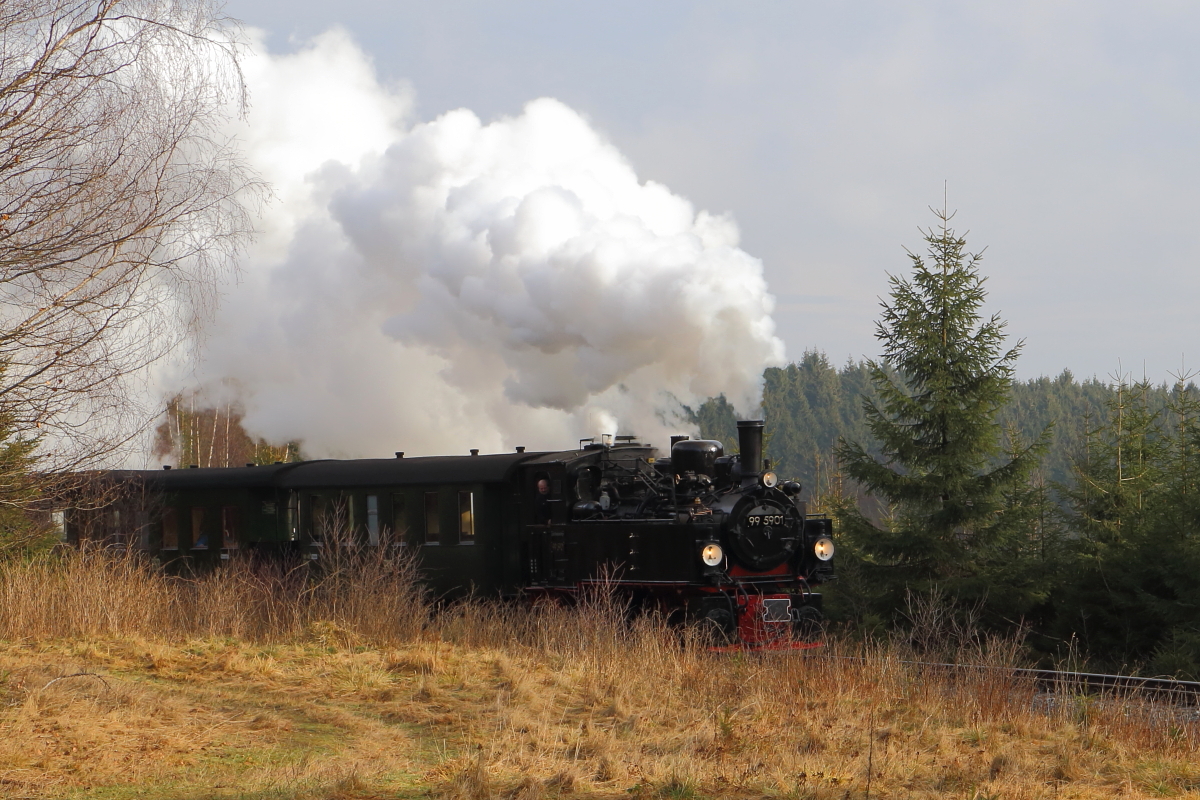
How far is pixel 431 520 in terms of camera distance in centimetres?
1481

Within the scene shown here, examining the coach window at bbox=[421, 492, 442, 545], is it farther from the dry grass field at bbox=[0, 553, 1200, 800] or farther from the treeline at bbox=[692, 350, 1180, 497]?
the treeline at bbox=[692, 350, 1180, 497]

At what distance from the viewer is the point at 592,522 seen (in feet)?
42.5

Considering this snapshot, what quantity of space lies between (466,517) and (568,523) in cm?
181

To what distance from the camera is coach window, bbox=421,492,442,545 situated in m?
14.7

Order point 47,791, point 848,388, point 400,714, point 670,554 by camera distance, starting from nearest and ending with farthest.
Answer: point 47,791 < point 400,714 < point 670,554 < point 848,388

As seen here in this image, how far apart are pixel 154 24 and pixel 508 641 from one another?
6.92m

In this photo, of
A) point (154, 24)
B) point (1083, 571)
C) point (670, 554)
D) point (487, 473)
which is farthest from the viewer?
point (1083, 571)

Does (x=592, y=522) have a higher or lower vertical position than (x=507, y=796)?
higher

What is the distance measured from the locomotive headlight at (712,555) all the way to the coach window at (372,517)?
5183mm

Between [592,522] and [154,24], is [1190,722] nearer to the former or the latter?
[592,522]

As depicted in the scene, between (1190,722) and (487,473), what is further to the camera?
(487,473)

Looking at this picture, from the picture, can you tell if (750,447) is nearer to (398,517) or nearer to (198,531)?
(398,517)

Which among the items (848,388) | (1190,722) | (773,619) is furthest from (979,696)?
(848,388)

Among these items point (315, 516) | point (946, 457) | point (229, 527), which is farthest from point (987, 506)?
point (229, 527)
